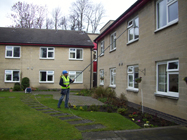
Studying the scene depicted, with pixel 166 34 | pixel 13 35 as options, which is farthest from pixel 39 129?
pixel 13 35

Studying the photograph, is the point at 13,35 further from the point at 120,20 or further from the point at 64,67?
the point at 120,20

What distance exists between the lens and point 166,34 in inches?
263

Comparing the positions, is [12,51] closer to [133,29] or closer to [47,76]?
[47,76]

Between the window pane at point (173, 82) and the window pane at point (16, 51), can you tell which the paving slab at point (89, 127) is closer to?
the window pane at point (173, 82)

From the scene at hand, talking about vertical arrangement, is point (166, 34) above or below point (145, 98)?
above

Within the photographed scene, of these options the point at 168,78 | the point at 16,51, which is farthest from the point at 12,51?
the point at 168,78

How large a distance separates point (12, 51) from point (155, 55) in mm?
17106

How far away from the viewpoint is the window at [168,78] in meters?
6.18

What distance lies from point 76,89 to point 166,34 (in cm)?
1504

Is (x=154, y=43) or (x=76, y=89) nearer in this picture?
(x=154, y=43)

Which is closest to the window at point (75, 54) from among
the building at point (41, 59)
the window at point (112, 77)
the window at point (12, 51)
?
the building at point (41, 59)

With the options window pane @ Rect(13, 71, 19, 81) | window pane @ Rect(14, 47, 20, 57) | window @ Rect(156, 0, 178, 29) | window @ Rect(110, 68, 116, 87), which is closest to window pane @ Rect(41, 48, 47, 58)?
window pane @ Rect(14, 47, 20, 57)

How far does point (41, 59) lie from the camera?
20016 millimetres

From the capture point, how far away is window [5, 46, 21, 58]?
19672mm
